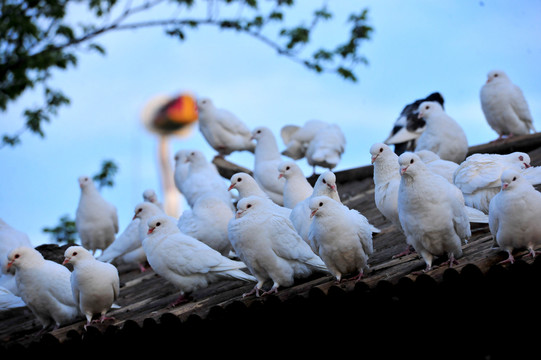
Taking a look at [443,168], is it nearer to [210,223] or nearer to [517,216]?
[210,223]

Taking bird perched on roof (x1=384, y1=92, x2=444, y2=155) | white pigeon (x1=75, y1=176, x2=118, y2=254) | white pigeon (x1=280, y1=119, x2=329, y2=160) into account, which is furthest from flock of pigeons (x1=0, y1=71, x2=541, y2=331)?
bird perched on roof (x1=384, y1=92, x2=444, y2=155)

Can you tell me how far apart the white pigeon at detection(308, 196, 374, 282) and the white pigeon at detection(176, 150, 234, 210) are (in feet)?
12.6

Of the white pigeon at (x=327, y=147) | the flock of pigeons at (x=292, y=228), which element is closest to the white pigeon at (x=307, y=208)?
the flock of pigeons at (x=292, y=228)

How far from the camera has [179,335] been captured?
5.16m

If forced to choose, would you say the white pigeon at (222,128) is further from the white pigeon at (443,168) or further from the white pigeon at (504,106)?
the white pigeon at (443,168)

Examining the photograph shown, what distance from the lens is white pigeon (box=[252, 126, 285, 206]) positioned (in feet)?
34.5

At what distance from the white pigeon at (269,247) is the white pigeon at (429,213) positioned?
1.04m

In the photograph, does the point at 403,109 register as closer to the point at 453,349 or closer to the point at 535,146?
the point at 535,146

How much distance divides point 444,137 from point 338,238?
14.0ft

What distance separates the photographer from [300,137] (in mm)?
12484

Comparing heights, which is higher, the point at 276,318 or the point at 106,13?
the point at 106,13

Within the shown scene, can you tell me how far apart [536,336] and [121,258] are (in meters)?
7.86

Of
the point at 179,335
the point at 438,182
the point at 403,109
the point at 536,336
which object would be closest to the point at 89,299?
the point at 179,335

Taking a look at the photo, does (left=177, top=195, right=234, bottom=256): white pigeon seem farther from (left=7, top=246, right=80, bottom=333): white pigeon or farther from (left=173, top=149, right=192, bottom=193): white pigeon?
(left=173, top=149, right=192, bottom=193): white pigeon
